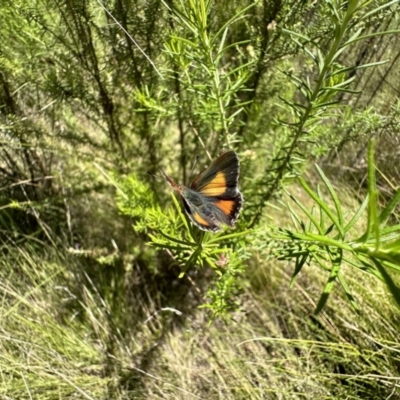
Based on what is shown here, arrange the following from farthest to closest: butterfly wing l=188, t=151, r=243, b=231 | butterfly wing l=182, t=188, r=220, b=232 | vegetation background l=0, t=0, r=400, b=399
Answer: vegetation background l=0, t=0, r=400, b=399 → butterfly wing l=188, t=151, r=243, b=231 → butterfly wing l=182, t=188, r=220, b=232

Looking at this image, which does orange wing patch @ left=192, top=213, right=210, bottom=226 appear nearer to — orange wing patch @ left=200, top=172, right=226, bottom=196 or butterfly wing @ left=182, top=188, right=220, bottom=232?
butterfly wing @ left=182, top=188, right=220, bottom=232

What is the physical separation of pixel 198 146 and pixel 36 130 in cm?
66

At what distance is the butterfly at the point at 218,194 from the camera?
3.38ft

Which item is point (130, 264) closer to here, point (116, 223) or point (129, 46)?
point (116, 223)

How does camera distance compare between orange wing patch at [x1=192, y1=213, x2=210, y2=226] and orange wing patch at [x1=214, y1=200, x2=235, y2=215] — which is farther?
orange wing patch at [x1=214, y1=200, x2=235, y2=215]

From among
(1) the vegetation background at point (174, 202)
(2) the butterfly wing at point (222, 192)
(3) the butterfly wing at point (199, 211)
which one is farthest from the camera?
(1) the vegetation background at point (174, 202)

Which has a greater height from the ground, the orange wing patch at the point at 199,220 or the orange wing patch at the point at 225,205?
the orange wing patch at the point at 199,220

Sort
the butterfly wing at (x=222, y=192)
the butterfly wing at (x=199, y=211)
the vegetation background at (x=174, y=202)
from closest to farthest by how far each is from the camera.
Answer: the butterfly wing at (x=199, y=211) → the butterfly wing at (x=222, y=192) → the vegetation background at (x=174, y=202)

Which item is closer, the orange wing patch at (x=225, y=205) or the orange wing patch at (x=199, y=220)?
the orange wing patch at (x=199, y=220)

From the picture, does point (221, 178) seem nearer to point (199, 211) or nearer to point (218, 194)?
point (218, 194)

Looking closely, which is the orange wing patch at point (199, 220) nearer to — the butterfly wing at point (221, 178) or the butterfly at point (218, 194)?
the butterfly at point (218, 194)

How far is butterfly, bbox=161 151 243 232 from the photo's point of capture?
1029 millimetres

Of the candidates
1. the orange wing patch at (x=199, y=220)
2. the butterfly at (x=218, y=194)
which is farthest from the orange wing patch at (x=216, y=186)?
the orange wing patch at (x=199, y=220)

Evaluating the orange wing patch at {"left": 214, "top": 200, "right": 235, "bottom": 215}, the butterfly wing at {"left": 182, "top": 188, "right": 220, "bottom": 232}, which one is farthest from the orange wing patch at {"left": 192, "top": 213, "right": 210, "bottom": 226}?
the orange wing patch at {"left": 214, "top": 200, "right": 235, "bottom": 215}
